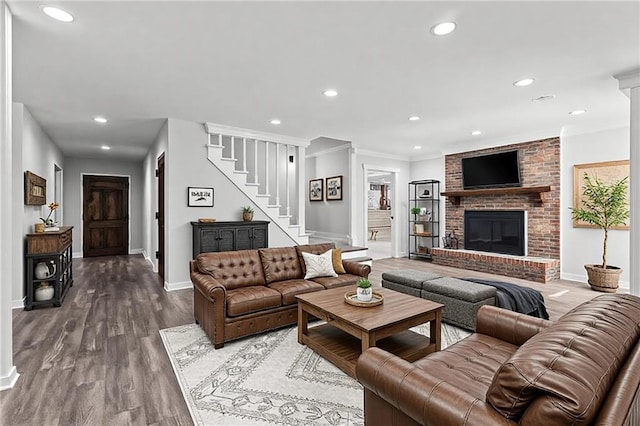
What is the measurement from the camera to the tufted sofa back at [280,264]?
12.4 feet

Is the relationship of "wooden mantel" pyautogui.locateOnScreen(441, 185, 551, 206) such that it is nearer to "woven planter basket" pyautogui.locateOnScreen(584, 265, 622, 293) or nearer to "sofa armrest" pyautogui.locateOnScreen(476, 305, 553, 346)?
"woven planter basket" pyautogui.locateOnScreen(584, 265, 622, 293)

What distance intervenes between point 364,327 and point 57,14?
3.16 metres

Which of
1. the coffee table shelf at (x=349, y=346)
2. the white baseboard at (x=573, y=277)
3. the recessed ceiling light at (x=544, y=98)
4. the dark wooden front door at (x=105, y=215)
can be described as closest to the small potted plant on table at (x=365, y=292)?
the coffee table shelf at (x=349, y=346)

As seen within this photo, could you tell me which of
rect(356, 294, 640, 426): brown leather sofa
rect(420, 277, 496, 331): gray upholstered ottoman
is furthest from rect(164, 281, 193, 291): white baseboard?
rect(356, 294, 640, 426): brown leather sofa

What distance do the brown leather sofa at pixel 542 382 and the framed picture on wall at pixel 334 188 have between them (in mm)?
6245

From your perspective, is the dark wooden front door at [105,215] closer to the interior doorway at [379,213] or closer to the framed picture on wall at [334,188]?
the framed picture on wall at [334,188]

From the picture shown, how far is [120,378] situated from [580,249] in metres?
6.92

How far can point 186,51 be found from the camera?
2.89m

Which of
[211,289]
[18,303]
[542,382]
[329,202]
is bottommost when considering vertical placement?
[18,303]

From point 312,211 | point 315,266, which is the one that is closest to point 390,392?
point 315,266

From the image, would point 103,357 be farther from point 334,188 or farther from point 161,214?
point 334,188

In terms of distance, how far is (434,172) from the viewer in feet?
26.7

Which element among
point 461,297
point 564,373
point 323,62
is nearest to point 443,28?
point 323,62

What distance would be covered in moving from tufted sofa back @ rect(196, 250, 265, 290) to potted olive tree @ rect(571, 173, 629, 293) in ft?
17.2
